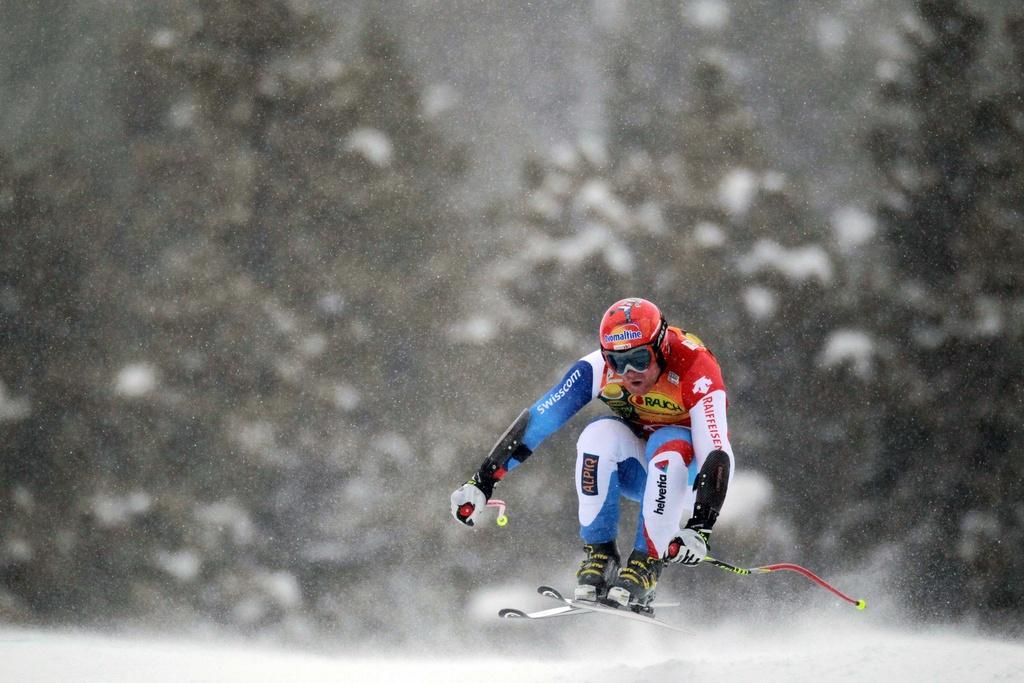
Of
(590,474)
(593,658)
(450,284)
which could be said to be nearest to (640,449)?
(590,474)

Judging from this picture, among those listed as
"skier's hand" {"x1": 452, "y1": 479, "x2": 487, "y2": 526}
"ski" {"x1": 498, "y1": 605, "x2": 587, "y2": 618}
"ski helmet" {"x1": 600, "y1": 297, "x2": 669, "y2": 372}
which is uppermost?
"ski helmet" {"x1": 600, "y1": 297, "x2": 669, "y2": 372}

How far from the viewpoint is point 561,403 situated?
6.89 m

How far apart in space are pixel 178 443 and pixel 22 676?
744 centimetres

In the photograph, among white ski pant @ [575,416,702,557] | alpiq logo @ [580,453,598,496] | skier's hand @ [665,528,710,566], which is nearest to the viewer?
skier's hand @ [665,528,710,566]

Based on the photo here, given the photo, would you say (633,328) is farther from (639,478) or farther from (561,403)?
(639,478)

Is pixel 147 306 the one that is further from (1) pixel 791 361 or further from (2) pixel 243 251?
(1) pixel 791 361

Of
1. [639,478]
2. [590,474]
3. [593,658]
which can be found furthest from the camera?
[593,658]

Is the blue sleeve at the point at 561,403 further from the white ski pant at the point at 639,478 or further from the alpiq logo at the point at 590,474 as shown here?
the alpiq logo at the point at 590,474

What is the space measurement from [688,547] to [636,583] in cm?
48

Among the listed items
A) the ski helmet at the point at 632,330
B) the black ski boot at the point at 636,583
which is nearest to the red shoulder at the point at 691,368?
the ski helmet at the point at 632,330

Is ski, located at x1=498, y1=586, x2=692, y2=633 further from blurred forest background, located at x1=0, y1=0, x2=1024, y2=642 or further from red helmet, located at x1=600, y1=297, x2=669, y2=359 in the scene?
blurred forest background, located at x1=0, y1=0, x2=1024, y2=642

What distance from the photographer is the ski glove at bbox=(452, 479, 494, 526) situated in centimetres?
676

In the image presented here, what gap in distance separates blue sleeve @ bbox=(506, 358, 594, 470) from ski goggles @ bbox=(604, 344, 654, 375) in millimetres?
374

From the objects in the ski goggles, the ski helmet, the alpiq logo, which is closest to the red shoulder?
the ski helmet
